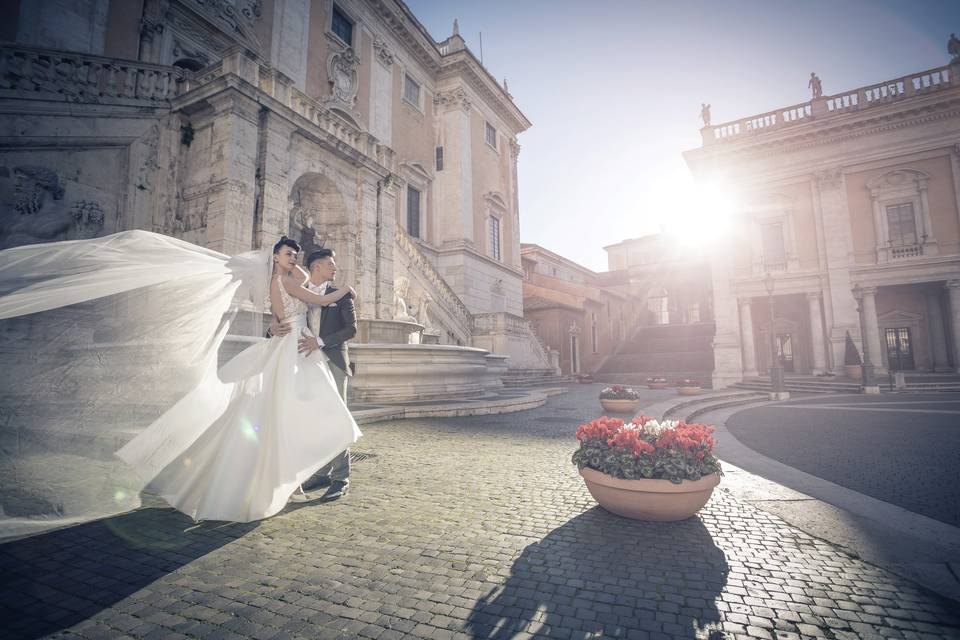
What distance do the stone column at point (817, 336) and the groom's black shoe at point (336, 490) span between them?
27364 millimetres

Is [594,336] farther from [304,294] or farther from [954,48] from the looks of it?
[304,294]

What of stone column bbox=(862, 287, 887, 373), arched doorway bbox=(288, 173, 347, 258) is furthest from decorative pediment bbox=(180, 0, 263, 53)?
stone column bbox=(862, 287, 887, 373)

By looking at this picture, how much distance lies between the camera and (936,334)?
76.7 feet

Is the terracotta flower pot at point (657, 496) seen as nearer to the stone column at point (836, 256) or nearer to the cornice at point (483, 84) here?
the stone column at point (836, 256)

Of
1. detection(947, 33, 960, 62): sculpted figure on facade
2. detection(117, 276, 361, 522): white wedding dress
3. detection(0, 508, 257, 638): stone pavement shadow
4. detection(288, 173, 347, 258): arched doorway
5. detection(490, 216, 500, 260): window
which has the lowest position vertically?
detection(0, 508, 257, 638): stone pavement shadow

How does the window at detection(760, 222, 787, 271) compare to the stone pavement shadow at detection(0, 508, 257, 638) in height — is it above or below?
above

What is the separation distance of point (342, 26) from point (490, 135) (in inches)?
515

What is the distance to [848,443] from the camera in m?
7.20

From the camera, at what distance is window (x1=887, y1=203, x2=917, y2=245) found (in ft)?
76.6

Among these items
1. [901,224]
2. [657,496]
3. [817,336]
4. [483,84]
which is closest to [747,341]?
[817,336]

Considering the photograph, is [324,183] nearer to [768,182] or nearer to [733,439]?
[733,439]

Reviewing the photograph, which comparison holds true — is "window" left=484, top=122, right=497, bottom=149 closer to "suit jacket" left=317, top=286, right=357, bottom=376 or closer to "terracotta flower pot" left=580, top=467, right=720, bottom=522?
"suit jacket" left=317, top=286, right=357, bottom=376

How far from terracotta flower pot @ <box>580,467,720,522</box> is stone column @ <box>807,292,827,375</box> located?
84.5 feet

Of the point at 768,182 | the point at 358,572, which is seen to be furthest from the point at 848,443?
the point at 768,182
